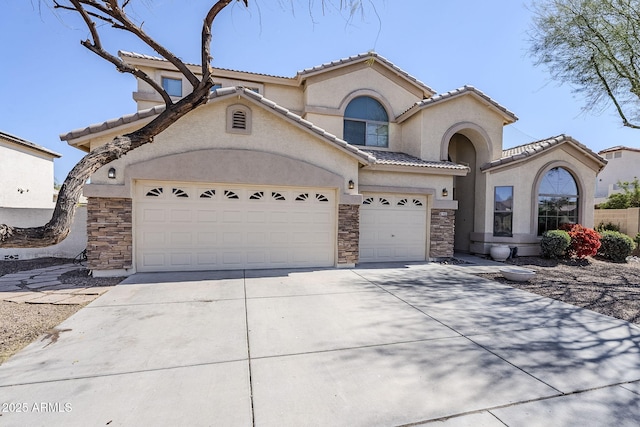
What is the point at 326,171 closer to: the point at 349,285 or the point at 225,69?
the point at 349,285

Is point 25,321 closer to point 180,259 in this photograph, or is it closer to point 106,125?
point 180,259

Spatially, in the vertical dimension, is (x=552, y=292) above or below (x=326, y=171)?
below

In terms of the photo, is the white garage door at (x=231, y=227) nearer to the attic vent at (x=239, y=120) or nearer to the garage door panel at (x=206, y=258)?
the garage door panel at (x=206, y=258)

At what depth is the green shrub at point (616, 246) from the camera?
1269cm

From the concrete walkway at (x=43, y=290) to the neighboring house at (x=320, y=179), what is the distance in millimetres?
1103

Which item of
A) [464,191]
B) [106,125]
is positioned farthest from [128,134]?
[464,191]

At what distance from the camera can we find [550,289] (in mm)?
8094

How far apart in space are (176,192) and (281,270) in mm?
3818

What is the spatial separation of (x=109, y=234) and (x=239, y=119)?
4.75 m

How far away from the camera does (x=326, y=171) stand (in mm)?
9805

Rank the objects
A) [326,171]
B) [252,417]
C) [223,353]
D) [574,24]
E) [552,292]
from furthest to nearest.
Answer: [574,24] → [326,171] → [552,292] → [223,353] → [252,417]

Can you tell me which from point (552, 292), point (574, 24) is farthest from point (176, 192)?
point (574, 24)

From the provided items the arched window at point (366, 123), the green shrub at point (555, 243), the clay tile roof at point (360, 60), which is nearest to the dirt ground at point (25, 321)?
the arched window at point (366, 123)

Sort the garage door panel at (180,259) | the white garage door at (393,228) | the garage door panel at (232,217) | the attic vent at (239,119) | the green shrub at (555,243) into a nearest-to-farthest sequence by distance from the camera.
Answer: the garage door panel at (180,259), the attic vent at (239,119), the garage door panel at (232,217), the white garage door at (393,228), the green shrub at (555,243)
